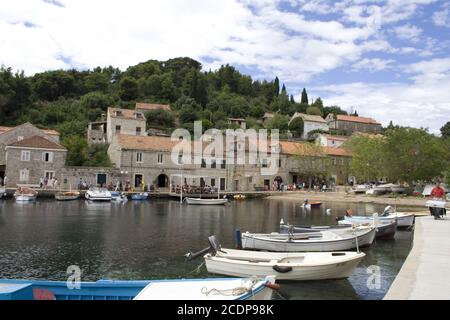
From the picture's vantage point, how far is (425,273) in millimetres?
11266

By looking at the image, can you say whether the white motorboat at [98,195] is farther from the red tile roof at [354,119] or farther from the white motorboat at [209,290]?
the red tile roof at [354,119]

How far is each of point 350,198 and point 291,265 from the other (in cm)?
4746

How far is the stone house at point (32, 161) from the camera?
56.3m

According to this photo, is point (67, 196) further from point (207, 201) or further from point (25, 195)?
point (207, 201)

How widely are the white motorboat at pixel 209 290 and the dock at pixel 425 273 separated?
286 cm

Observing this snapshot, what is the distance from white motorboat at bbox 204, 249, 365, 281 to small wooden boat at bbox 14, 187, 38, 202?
37.9 m

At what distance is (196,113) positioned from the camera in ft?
A: 337

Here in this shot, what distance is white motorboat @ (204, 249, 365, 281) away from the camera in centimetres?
1485

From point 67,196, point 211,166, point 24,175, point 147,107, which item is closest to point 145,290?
point 67,196

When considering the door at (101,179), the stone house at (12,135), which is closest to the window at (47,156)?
the door at (101,179)

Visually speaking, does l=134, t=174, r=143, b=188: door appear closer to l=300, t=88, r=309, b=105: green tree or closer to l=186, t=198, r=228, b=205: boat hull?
l=186, t=198, r=228, b=205: boat hull

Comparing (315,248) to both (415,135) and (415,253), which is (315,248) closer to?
(415,253)

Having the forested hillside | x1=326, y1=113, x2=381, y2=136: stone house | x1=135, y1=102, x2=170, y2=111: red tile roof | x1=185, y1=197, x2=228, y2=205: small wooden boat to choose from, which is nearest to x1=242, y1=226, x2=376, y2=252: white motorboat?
x1=185, y1=197, x2=228, y2=205: small wooden boat
